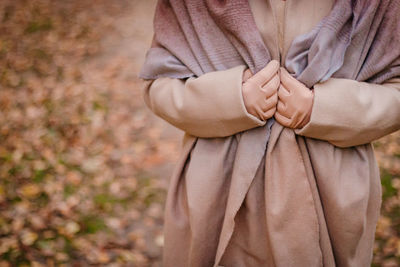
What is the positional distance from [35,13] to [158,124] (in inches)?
170

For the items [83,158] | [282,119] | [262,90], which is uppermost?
[262,90]

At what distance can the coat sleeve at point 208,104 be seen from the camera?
4.52 feet

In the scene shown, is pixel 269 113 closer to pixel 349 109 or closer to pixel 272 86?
pixel 272 86

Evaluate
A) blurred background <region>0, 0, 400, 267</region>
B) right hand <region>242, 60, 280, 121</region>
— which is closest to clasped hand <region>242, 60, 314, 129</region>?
right hand <region>242, 60, 280, 121</region>

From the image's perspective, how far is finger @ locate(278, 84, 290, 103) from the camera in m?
1.37

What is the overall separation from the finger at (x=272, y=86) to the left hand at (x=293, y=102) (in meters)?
0.03

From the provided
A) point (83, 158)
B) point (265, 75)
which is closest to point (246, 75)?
point (265, 75)

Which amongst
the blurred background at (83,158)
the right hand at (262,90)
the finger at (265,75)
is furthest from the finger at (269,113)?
the blurred background at (83,158)

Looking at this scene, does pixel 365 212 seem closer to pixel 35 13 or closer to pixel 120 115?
pixel 120 115

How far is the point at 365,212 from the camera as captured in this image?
146cm

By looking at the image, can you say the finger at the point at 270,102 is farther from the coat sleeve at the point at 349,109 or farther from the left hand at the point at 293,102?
the coat sleeve at the point at 349,109

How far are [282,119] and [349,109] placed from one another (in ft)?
0.77

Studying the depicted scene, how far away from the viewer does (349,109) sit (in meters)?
1.34

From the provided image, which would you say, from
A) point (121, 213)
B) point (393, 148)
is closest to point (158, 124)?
point (121, 213)
